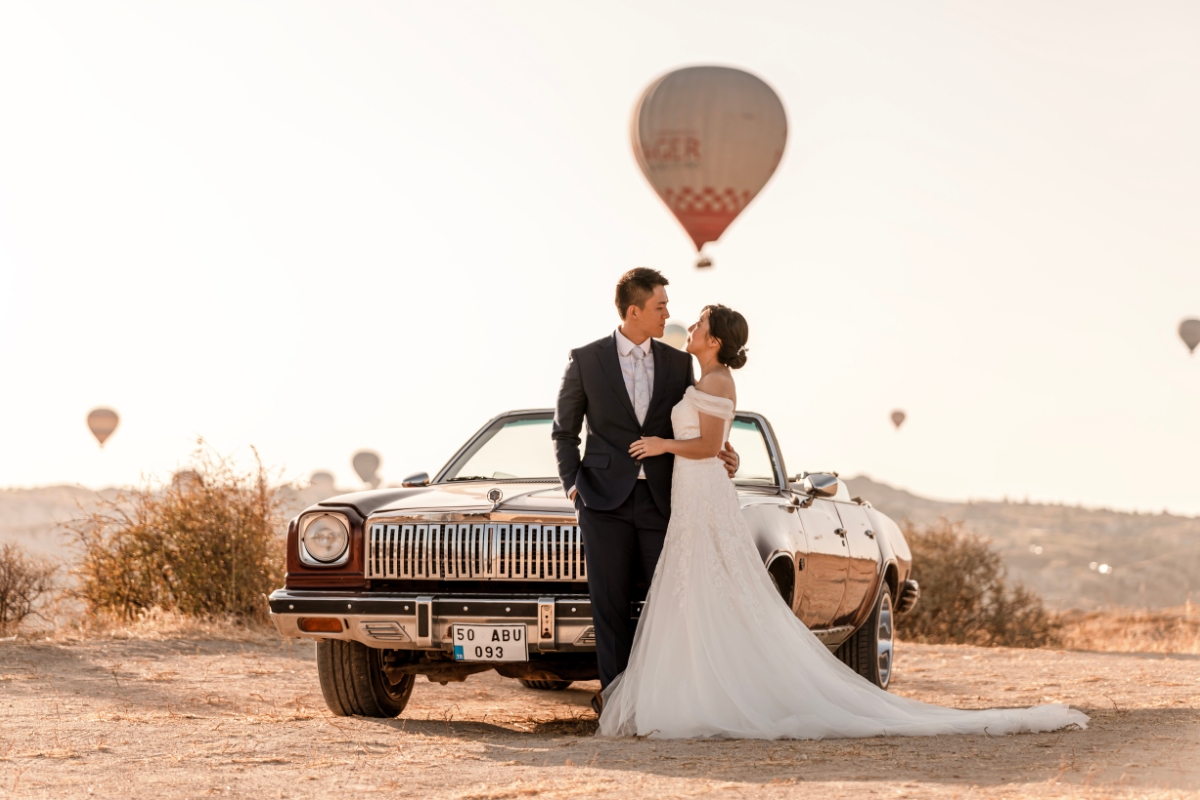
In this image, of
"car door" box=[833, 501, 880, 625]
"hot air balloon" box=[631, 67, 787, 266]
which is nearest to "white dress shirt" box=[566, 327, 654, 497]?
"car door" box=[833, 501, 880, 625]

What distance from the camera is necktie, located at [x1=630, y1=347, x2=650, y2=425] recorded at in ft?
22.9

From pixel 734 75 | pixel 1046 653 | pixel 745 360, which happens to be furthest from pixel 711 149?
pixel 745 360

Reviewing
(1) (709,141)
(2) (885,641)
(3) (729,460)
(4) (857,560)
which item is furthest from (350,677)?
(1) (709,141)

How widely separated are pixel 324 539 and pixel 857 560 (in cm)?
329

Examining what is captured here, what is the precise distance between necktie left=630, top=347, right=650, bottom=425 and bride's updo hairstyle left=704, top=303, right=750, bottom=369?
34 centimetres

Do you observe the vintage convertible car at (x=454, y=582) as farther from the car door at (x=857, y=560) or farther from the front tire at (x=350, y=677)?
the car door at (x=857, y=560)

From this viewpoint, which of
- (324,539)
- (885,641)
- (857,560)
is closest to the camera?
(324,539)

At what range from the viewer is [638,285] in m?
6.94

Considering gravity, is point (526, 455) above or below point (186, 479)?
below

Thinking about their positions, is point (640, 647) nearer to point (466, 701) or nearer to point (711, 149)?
point (466, 701)

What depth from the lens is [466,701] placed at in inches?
360

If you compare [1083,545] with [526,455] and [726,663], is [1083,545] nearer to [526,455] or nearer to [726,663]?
[526,455]

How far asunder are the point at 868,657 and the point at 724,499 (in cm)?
238

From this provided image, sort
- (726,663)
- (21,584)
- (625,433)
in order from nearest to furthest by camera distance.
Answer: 1. (726,663)
2. (625,433)
3. (21,584)
